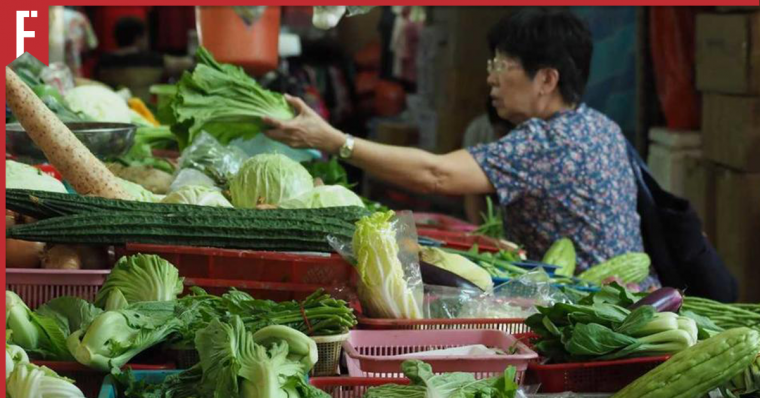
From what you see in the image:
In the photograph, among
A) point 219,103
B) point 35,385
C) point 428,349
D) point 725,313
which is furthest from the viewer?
point 219,103

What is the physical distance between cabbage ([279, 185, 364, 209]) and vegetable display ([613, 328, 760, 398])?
1.35m

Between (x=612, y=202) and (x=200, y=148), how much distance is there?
5.92 ft

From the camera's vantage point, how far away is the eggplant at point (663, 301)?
239cm

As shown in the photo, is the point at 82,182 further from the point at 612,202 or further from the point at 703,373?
the point at 612,202

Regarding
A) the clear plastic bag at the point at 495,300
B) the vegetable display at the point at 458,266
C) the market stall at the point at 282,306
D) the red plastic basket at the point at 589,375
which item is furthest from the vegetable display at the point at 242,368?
the vegetable display at the point at 458,266

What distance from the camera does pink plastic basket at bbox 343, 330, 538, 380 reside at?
6.95 feet

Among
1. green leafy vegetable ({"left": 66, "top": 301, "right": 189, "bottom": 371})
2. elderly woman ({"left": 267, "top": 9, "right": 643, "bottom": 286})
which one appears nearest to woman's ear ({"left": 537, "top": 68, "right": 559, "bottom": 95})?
elderly woman ({"left": 267, "top": 9, "right": 643, "bottom": 286})

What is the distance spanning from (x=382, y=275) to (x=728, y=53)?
4.57 m

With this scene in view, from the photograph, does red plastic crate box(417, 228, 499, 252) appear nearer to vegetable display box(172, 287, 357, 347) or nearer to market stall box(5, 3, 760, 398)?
market stall box(5, 3, 760, 398)

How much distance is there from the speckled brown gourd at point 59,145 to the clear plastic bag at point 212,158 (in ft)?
1.94

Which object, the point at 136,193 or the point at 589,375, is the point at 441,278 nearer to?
the point at 589,375

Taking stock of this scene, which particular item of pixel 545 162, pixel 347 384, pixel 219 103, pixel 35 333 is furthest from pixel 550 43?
pixel 35 333

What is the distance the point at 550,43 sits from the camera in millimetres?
4535

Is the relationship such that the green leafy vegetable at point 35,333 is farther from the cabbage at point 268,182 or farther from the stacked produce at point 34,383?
the cabbage at point 268,182
